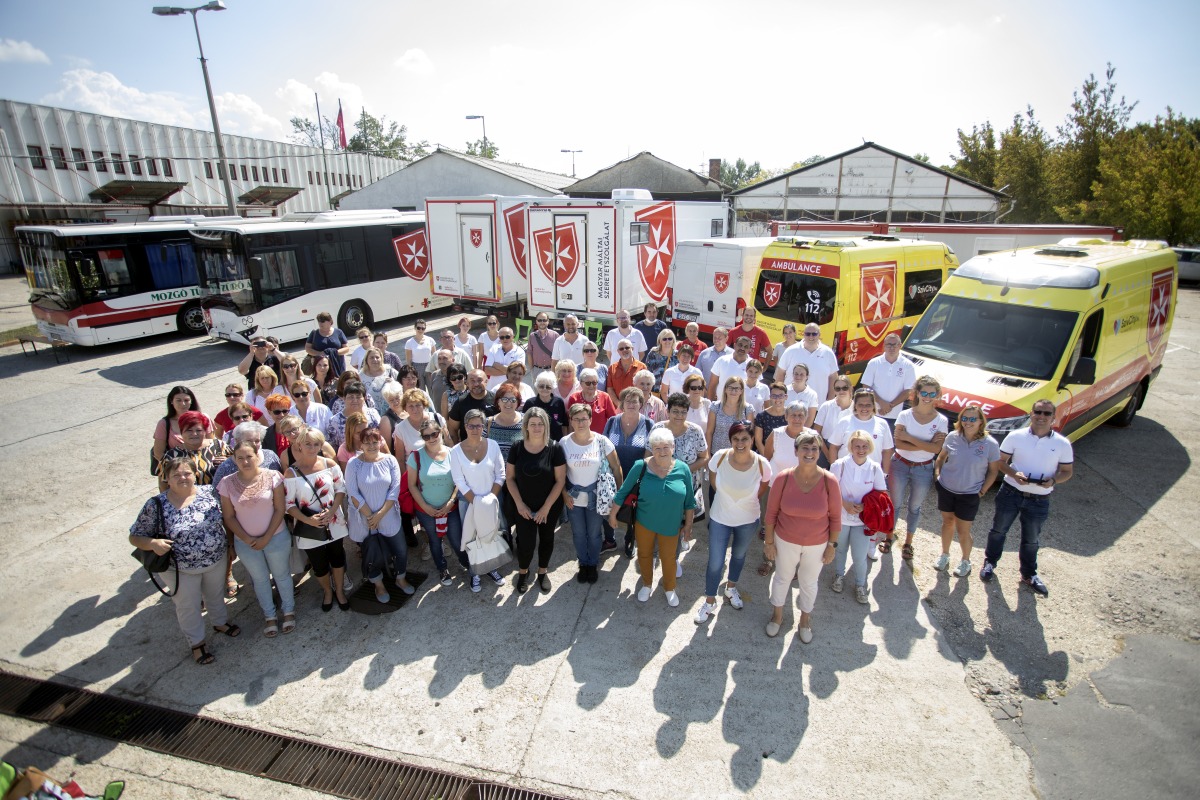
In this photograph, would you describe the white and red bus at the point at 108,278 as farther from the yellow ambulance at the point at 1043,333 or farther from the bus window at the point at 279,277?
the yellow ambulance at the point at 1043,333

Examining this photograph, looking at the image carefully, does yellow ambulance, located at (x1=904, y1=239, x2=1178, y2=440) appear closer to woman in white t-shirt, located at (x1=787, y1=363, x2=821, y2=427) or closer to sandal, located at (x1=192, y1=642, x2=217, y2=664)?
woman in white t-shirt, located at (x1=787, y1=363, x2=821, y2=427)

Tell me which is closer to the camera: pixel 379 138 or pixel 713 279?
pixel 713 279

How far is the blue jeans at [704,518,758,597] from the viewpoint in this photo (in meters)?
4.73

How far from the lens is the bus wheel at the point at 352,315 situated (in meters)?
15.0

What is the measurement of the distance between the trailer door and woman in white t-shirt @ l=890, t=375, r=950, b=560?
10545 millimetres

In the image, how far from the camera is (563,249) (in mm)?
12344

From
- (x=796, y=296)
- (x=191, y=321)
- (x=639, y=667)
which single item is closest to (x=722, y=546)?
(x=639, y=667)

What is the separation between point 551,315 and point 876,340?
669 centimetres

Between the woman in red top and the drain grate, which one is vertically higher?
the woman in red top

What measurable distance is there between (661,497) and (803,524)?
3.48 ft

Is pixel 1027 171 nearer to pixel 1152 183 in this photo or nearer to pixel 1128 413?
pixel 1152 183

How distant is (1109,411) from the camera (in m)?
7.93

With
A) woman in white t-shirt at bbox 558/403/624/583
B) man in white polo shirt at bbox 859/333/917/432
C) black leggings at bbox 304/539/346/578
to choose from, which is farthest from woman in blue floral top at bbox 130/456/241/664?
man in white polo shirt at bbox 859/333/917/432

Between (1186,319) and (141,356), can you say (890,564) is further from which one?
(1186,319)
